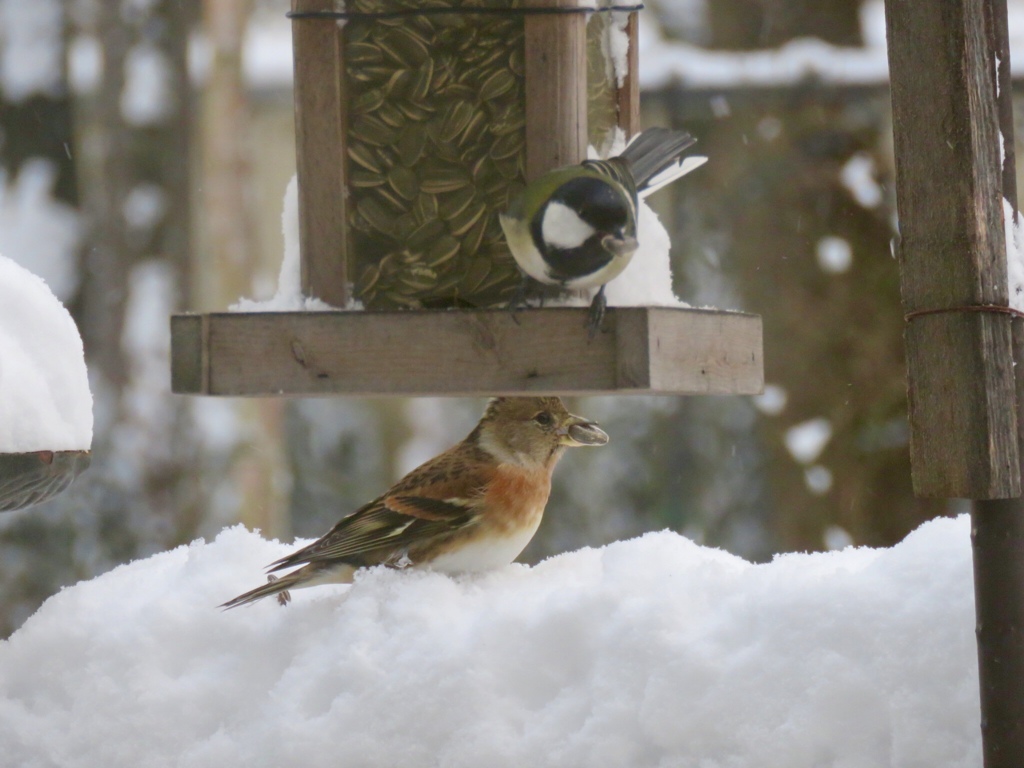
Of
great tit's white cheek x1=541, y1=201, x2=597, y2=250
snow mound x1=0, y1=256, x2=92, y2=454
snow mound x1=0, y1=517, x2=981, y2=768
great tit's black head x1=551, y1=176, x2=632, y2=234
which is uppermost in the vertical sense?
great tit's black head x1=551, y1=176, x2=632, y2=234

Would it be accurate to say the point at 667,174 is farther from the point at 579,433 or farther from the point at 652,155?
the point at 579,433

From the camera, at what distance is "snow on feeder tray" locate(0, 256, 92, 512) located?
1.88 meters

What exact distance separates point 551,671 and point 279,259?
5280mm

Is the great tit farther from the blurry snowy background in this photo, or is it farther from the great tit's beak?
the blurry snowy background

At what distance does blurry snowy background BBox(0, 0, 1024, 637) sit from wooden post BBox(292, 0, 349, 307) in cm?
333

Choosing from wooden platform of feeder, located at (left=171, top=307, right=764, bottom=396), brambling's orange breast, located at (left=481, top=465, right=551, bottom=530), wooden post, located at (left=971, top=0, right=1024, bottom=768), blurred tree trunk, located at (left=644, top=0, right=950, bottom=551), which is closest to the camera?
wooden post, located at (left=971, top=0, right=1024, bottom=768)

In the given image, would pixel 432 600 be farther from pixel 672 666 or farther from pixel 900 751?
pixel 900 751

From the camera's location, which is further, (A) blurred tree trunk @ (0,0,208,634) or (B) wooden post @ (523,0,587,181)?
(A) blurred tree trunk @ (0,0,208,634)

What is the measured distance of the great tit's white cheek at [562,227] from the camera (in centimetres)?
221

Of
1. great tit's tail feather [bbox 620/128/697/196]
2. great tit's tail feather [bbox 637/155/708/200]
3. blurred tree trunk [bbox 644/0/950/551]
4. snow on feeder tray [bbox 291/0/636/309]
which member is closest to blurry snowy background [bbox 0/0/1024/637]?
blurred tree trunk [bbox 644/0/950/551]

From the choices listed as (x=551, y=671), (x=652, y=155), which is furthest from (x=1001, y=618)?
(x=652, y=155)

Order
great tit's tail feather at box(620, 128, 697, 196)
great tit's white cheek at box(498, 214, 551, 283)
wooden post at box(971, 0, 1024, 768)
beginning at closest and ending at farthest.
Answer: wooden post at box(971, 0, 1024, 768) → great tit's white cheek at box(498, 214, 551, 283) → great tit's tail feather at box(620, 128, 697, 196)

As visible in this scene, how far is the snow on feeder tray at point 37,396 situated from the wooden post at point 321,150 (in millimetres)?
A: 519

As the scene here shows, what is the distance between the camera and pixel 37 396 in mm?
1932
